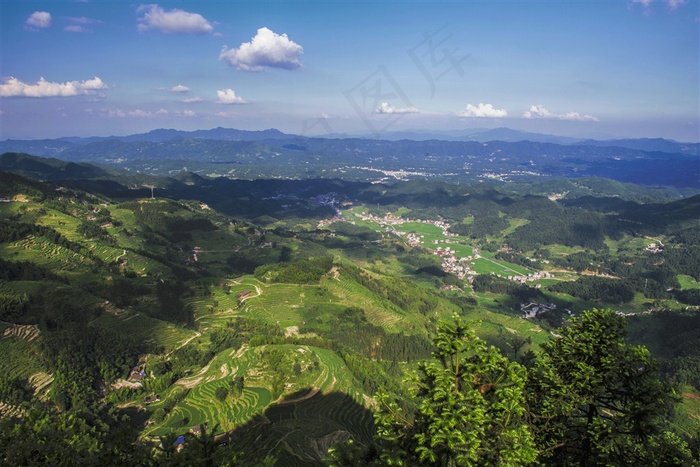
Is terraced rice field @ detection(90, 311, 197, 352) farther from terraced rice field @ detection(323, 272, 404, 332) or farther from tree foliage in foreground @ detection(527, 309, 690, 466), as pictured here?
tree foliage in foreground @ detection(527, 309, 690, 466)

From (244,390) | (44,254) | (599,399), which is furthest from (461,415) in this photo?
(44,254)

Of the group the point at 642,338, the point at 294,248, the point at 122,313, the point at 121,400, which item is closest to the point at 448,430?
the point at 121,400

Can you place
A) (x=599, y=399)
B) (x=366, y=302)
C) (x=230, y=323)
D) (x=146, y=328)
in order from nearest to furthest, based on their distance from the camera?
(x=599, y=399) < (x=146, y=328) < (x=230, y=323) < (x=366, y=302)

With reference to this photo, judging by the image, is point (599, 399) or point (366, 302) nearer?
point (599, 399)

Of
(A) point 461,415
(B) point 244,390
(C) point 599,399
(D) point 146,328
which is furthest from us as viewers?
(D) point 146,328

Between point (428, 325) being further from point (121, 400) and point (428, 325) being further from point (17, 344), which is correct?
point (17, 344)

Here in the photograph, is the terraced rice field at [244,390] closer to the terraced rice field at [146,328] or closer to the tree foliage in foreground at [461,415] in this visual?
the terraced rice field at [146,328]

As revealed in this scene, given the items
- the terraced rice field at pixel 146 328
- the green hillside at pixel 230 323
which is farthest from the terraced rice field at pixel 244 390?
the terraced rice field at pixel 146 328

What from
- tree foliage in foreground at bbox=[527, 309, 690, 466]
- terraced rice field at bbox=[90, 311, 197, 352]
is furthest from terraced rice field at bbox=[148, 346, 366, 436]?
tree foliage in foreground at bbox=[527, 309, 690, 466]

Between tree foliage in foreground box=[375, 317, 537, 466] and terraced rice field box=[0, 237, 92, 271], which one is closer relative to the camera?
tree foliage in foreground box=[375, 317, 537, 466]

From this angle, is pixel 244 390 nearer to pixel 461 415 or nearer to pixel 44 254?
pixel 461 415

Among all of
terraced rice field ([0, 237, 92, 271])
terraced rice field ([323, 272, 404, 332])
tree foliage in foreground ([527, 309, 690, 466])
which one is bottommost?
terraced rice field ([323, 272, 404, 332])
